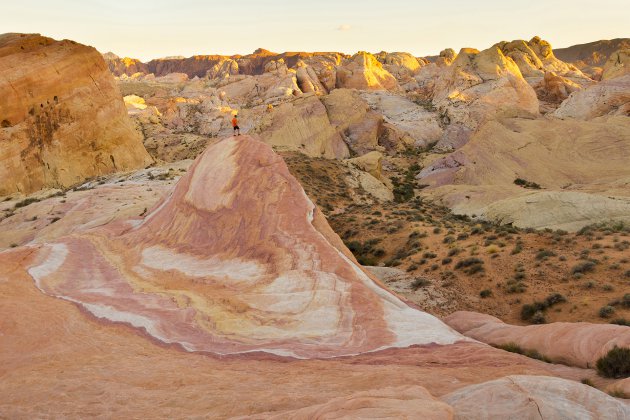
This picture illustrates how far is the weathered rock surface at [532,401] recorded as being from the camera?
6.71 meters

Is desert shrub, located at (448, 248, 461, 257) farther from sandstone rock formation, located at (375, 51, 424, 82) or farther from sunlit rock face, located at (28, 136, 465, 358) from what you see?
sandstone rock formation, located at (375, 51, 424, 82)

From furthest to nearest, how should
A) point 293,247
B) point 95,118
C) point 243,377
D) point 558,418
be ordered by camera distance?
point 95,118 < point 293,247 < point 243,377 < point 558,418

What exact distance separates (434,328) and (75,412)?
8399mm

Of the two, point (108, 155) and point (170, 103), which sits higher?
point (170, 103)

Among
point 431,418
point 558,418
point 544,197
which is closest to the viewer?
point 431,418

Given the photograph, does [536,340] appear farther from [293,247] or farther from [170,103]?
[170,103]

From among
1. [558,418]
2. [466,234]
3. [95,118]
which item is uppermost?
[95,118]

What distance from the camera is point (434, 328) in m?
11.9

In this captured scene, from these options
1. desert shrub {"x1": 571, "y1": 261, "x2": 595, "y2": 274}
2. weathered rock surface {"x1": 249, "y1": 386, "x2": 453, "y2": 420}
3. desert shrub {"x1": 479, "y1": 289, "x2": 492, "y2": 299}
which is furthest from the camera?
desert shrub {"x1": 479, "y1": 289, "x2": 492, "y2": 299}

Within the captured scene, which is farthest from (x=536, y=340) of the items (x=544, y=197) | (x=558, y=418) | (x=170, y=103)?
(x=170, y=103)

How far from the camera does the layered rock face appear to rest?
4219 centimetres

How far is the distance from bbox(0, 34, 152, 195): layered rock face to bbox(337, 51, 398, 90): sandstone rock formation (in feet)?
268

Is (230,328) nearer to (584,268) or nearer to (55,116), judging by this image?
(584,268)

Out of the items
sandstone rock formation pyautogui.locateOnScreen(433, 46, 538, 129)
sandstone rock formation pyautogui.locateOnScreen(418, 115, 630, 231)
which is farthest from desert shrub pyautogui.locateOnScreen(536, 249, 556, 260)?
sandstone rock formation pyautogui.locateOnScreen(433, 46, 538, 129)
